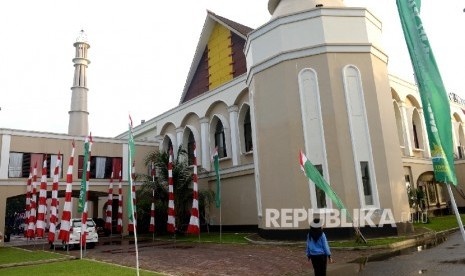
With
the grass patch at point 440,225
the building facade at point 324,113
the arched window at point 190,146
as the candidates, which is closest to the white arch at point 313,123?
the building facade at point 324,113

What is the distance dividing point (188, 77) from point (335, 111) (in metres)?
19.7

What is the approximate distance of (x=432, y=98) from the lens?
15.0ft

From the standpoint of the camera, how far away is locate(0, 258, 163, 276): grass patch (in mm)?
10339

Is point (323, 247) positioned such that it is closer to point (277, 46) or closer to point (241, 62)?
point (277, 46)

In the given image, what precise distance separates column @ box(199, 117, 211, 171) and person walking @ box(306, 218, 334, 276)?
65.3 ft

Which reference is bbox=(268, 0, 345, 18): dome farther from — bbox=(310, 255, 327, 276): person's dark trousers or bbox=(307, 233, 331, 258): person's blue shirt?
bbox=(310, 255, 327, 276): person's dark trousers

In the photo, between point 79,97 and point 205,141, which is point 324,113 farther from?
point 79,97

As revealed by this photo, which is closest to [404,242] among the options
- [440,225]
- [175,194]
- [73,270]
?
[440,225]

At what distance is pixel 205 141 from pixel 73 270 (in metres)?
16.9

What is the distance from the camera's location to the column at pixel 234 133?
24.5 metres

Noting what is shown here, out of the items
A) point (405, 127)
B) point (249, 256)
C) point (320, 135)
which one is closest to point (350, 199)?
point (320, 135)

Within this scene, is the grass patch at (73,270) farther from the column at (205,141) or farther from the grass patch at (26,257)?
the column at (205,141)

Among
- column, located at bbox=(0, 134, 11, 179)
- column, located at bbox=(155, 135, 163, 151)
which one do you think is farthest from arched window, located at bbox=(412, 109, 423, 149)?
column, located at bbox=(0, 134, 11, 179)

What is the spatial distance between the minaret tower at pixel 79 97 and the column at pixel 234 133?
21.5 meters
